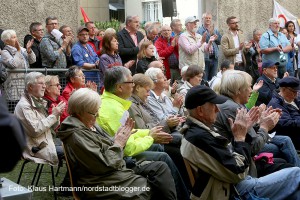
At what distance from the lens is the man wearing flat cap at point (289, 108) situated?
8.32 metres

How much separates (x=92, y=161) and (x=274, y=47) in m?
10.1

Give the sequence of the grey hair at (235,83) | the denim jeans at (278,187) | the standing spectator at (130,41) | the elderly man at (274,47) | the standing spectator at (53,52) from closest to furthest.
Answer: the denim jeans at (278,187)
the grey hair at (235,83)
the standing spectator at (53,52)
the standing spectator at (130,41)
the elderly man at (274,47)

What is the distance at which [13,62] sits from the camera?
9.45m

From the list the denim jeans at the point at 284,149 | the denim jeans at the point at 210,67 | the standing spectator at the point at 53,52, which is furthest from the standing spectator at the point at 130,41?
the denim jeans at the point at 284,149

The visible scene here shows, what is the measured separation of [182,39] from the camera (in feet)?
40.9

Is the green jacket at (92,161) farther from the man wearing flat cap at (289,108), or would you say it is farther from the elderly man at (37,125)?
the man wearing flat cap at (289,108)

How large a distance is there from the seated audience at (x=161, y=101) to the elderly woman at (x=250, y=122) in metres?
1.41

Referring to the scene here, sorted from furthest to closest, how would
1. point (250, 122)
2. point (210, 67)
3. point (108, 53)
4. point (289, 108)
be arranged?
point (210, 67) → point (108, 53) → point (289, 108) → point (250, 122)

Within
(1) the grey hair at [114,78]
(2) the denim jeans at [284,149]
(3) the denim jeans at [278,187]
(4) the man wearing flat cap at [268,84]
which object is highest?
(1) the grey hair at [114,78]

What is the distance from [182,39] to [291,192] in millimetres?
7377

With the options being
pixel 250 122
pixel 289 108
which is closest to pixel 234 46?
pixel 289 108

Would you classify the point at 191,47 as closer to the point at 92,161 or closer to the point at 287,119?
the point at 287,119

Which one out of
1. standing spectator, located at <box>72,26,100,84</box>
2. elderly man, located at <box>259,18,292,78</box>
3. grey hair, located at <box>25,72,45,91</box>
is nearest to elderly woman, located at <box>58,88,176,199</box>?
grey hair, located at <box>25,72,45,91</box>

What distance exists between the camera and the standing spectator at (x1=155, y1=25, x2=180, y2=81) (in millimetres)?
12492
